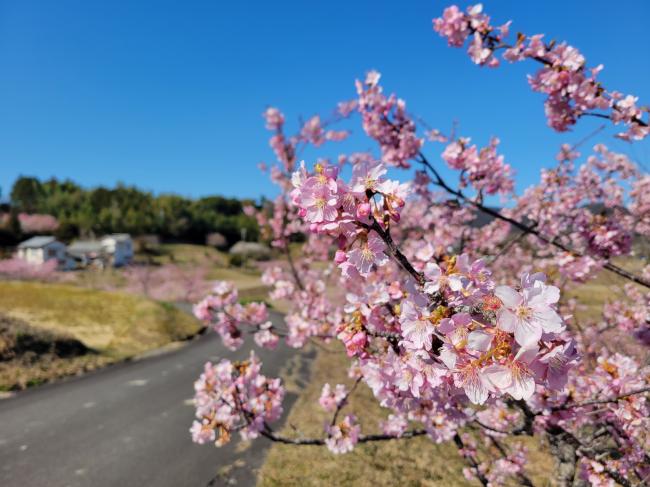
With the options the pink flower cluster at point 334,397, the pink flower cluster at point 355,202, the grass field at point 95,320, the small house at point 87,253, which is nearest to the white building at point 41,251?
the small house at point 87,253

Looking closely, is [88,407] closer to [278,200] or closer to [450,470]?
[278,200]

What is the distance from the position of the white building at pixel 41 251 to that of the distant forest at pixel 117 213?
8.40 m

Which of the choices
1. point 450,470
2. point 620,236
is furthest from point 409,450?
point 620,236

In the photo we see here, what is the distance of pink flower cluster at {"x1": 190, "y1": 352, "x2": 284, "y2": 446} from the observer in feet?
9.32

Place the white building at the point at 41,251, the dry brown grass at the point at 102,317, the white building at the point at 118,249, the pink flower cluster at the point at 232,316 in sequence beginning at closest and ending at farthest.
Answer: the pink flower cluster at the point at 232,316 < the dry brown grass at the point at 102,317 < the white building at the point at 41,251 < the white building at the point at 118,249

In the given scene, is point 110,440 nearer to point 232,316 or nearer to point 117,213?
point 232,316

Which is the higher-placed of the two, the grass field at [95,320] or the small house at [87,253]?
the small house at [87,253]

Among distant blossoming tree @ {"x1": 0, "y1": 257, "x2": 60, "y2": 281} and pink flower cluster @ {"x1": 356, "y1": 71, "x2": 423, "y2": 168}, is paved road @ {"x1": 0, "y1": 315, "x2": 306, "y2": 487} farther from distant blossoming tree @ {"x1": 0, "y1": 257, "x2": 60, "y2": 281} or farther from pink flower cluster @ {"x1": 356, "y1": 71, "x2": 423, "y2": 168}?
distant blossoming tree @ {"x1": 0, "y1": 257, "x2": 60, "y2": 281}

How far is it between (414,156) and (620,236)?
80.1 inches

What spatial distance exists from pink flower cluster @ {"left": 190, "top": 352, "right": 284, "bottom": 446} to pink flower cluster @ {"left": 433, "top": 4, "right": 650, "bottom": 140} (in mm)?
3154

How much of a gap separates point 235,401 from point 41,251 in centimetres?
4757

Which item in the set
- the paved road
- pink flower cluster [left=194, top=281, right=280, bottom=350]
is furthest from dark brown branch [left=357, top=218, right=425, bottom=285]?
the paved road

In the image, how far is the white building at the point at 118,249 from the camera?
4490 cm

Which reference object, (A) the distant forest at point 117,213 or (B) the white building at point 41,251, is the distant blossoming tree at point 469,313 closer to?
(B) the white building at point 41,251
